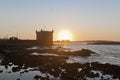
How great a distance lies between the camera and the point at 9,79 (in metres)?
31.2

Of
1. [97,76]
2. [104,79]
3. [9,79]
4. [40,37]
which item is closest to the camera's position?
[9,79]

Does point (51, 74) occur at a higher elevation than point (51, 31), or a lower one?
lower

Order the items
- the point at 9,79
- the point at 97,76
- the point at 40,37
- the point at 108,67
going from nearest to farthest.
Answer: the point at 9,79
the point at 97,76
the point at 108,67
the point at 40,37

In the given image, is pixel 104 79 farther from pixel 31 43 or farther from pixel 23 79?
pixel 31 43

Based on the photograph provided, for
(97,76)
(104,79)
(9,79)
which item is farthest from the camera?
(97,76)

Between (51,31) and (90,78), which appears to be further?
(51,31)

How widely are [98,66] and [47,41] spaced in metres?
77.0

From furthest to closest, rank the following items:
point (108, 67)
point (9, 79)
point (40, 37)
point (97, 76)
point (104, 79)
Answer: point (40, 37) < point (108, 67) < point (97, 76) < point (104, 79) < point (9, 79)

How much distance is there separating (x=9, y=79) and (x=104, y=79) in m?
11.5

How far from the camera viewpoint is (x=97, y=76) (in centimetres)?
3550

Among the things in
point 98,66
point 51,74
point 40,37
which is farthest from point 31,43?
point 51,74

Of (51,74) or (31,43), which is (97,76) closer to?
(51,74)

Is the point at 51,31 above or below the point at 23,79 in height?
above

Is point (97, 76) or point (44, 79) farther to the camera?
point (97, 76)
